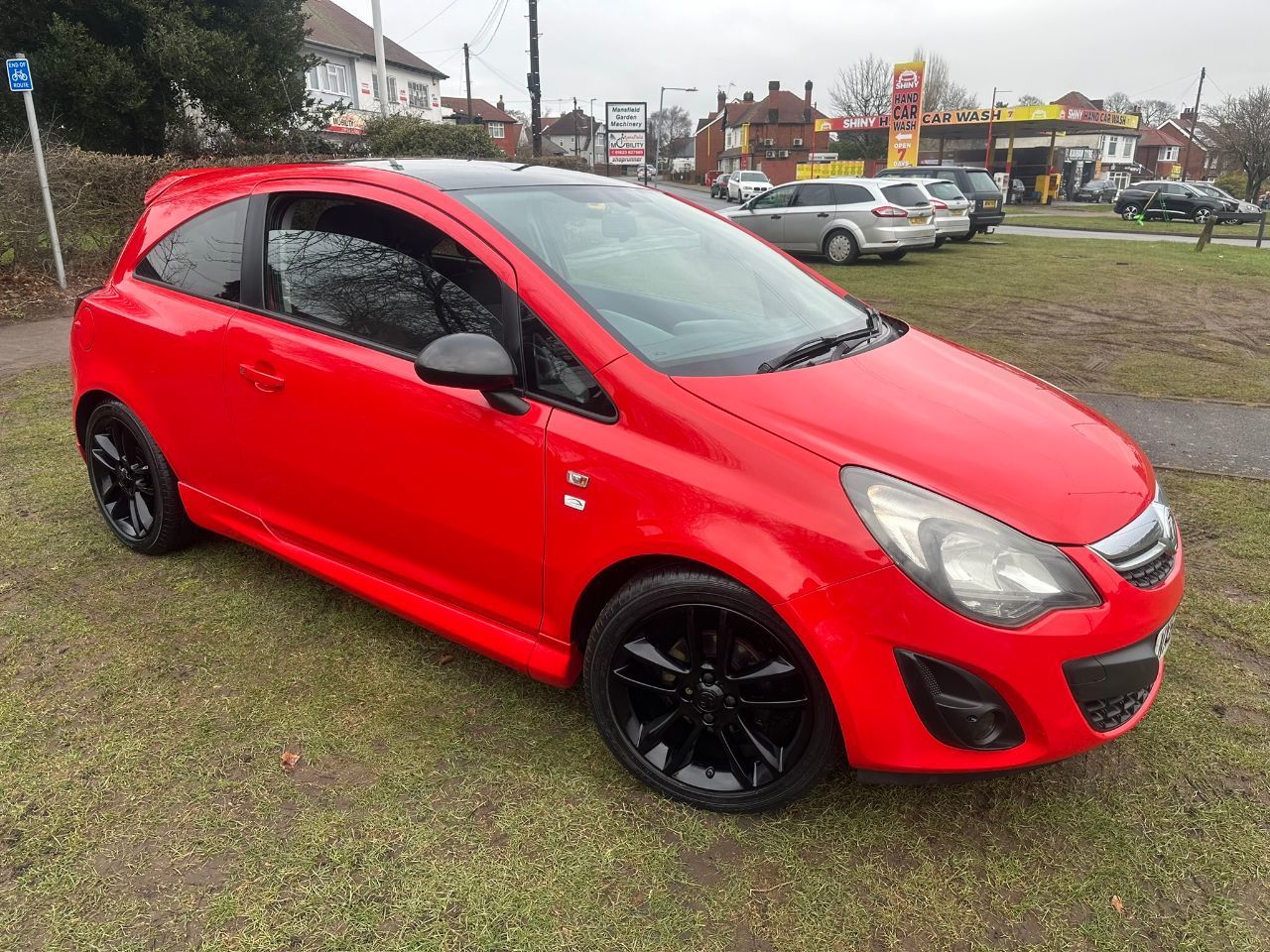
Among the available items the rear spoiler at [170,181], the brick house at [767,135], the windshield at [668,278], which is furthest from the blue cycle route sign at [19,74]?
the brick house at [767,135]

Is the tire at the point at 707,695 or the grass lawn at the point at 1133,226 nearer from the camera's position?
the tire at the point at 707,695

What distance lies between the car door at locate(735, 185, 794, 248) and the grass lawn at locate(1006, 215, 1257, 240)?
13892 millimetres

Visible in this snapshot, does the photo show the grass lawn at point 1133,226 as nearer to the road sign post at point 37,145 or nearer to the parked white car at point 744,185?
the parked white car at point 744,185

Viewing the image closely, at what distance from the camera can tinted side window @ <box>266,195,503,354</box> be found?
8.53 feet

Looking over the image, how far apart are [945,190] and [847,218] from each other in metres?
4.17

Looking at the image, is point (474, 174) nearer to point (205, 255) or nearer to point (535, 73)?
point (205, 255)

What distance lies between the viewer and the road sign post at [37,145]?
9945mm

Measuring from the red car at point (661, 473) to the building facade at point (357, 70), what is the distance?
121 feet

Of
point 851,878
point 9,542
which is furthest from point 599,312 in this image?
point 9,542

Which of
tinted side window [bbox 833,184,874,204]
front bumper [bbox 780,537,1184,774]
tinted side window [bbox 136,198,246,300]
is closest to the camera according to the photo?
front bumper [bbox 780,537,1184,774]

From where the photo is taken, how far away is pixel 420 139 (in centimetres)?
2562

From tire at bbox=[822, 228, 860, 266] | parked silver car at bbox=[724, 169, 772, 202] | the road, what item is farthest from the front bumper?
parked silver car at bbox=[724, 169, 772, 202]

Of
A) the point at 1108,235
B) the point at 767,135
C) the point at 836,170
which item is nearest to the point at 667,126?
the point at 767,135

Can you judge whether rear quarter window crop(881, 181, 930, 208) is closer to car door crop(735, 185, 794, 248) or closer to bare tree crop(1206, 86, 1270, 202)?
car door crop(735, 185, 794, 248)
